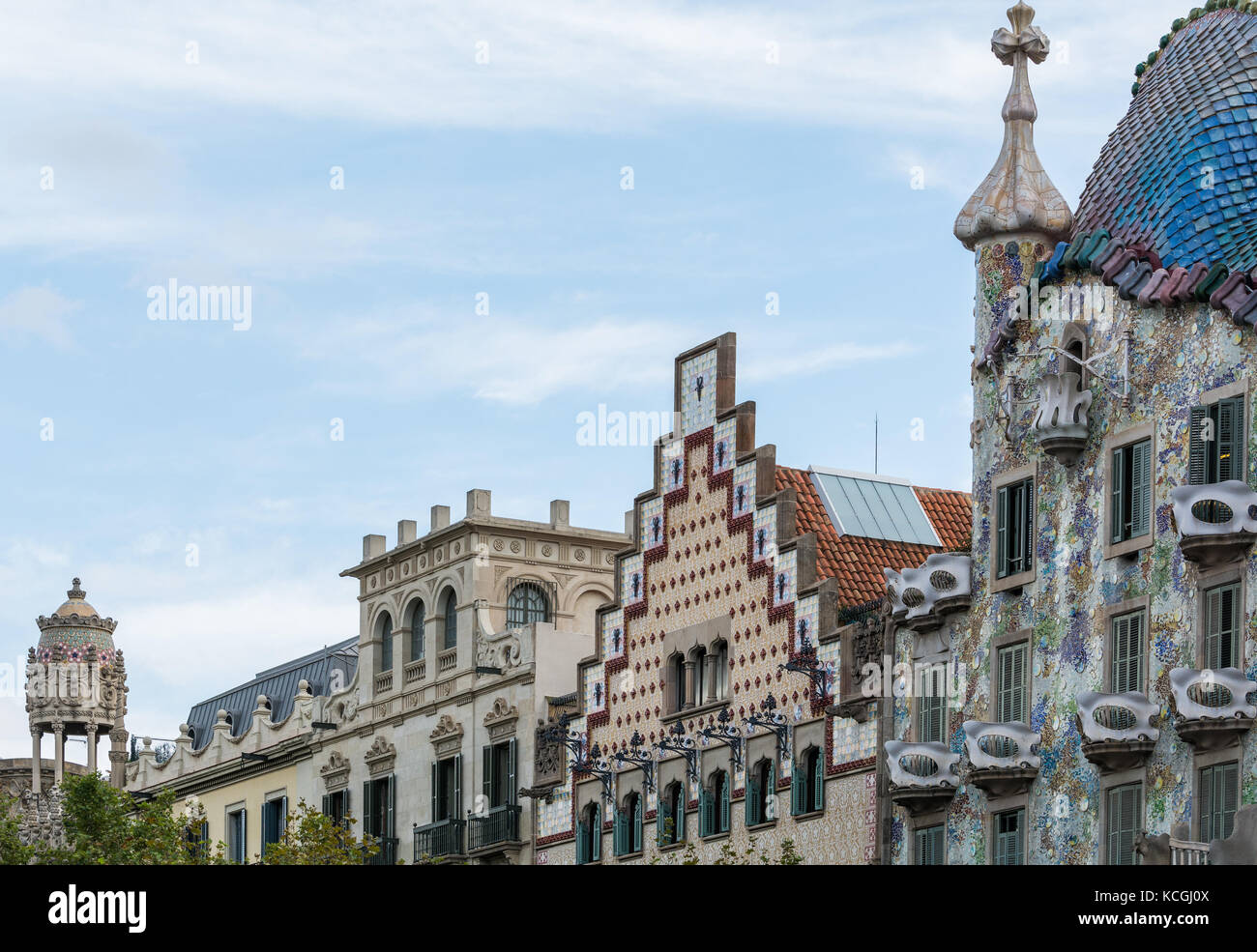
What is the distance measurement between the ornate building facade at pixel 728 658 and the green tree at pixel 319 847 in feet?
13.6

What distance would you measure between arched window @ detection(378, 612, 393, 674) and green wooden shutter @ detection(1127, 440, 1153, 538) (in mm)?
27403

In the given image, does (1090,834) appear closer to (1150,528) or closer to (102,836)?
(1150,528)

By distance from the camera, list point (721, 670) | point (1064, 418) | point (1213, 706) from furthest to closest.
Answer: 1. point (721, 670)
2. point (1064, 418)
3. point (1213, 706)

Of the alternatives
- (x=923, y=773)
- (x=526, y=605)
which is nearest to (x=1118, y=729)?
(x=923, y=773)

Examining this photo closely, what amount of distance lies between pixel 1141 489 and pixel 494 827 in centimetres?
2137

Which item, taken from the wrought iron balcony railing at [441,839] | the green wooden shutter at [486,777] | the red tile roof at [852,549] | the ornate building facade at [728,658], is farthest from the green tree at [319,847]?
the red tile roof at [852,549]

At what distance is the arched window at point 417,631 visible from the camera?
2660 inches

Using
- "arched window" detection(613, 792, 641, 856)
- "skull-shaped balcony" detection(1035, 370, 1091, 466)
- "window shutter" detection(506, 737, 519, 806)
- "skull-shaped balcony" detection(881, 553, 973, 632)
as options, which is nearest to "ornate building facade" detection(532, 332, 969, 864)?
"arched window" detection(613, 792, 641, 856)

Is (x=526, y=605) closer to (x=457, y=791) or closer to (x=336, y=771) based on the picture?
(x=457, y=791)

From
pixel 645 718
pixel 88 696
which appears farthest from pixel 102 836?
pixel 88 696

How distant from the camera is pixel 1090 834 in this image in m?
45.2

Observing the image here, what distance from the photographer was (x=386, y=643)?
228 feet

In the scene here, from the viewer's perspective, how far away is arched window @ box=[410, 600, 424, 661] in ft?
222

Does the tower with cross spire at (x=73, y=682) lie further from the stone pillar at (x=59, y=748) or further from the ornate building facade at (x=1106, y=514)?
the ornate building facade at (x=1106, y=514)
